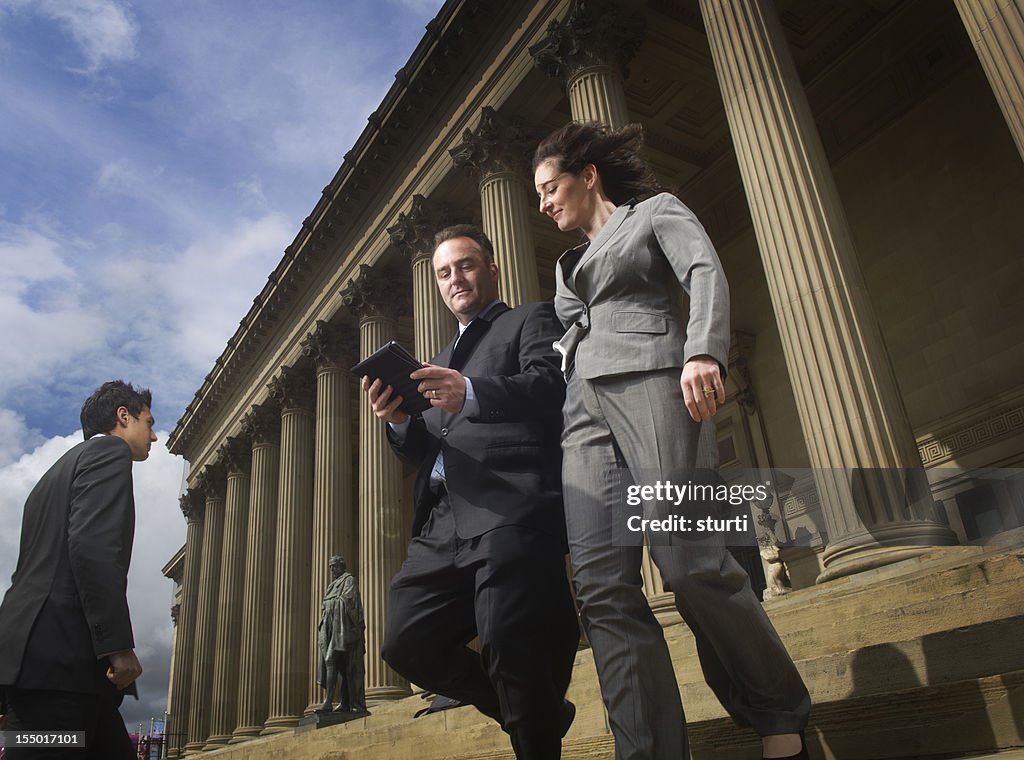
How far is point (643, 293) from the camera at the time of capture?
8.46ft

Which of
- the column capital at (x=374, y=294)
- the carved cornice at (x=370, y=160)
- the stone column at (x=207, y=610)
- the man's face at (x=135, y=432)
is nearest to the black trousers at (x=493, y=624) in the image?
the man's face at (x=135, y=432)

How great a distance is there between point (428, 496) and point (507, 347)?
590 mm

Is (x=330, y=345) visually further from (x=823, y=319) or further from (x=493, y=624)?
(x=493, y=624)

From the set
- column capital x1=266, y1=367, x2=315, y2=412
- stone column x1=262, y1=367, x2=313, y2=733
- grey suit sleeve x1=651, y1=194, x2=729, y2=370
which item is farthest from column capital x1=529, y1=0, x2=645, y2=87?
stone column x1=262, y1=367, x2=313, y2=733

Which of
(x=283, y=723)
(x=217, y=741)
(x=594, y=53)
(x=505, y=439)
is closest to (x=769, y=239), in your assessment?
(x=594, y=53)

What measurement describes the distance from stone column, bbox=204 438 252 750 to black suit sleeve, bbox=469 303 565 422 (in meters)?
23.8

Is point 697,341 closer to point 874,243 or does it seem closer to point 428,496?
point 428,496

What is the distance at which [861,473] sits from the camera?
7715 millimetres

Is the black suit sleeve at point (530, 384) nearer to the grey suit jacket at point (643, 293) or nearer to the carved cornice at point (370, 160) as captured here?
the grey suit jacket at point (643, 293)

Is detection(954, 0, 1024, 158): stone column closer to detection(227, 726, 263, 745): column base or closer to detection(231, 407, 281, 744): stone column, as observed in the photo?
detection(227, 726, 263, 745): column base

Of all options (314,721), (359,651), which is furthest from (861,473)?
(314,721)

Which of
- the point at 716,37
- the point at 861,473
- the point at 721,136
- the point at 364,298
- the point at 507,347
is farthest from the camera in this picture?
the point at 364,298

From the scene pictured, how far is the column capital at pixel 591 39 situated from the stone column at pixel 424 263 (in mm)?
4795

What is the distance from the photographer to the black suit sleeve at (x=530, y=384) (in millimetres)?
2592
